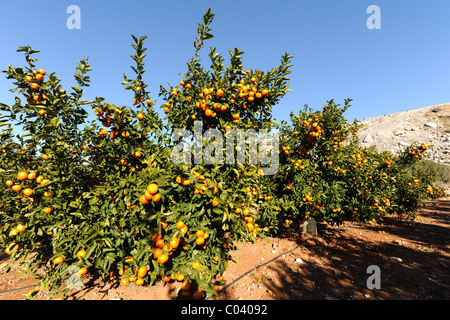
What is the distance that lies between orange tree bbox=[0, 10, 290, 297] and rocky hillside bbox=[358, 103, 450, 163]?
43.1m

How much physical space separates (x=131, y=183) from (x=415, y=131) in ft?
181

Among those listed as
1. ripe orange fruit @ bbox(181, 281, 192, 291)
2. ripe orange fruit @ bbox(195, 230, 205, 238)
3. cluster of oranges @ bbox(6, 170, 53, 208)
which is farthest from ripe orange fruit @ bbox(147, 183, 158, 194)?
cluster of oranges @ bbox(6, 170, 53, 208)

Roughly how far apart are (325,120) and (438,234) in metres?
6.77

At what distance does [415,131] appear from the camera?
3891 cm

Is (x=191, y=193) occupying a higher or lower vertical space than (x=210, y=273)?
higher

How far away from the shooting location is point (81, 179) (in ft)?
8.70

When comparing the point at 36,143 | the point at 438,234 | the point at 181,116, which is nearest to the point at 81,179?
the point at 36,143

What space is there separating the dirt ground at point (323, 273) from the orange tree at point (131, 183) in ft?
2.75

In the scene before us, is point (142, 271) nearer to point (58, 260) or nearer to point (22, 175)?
point (58, 260)

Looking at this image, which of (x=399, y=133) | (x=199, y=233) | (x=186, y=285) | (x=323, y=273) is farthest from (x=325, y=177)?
(x=399, y=133)

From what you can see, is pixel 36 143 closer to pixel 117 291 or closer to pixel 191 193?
pixel 191 193

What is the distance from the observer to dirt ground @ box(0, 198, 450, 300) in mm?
3332

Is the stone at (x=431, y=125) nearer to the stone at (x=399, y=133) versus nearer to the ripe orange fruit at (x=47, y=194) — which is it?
the stone at (x=399, y=133)

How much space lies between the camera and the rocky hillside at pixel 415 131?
33.5 m
